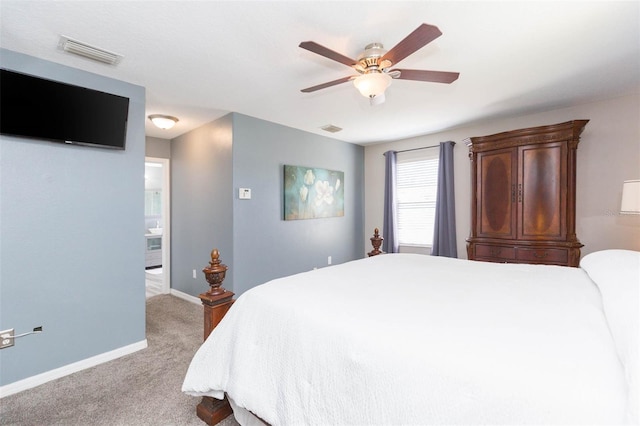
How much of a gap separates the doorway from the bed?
2.56 meters

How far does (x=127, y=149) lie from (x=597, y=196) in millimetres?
4862

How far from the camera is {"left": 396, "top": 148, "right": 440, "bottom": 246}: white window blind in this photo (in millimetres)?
4500

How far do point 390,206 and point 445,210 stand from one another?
90 centimetres

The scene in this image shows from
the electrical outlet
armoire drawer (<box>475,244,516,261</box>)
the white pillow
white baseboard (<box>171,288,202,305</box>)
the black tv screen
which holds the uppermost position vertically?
the black tv screen

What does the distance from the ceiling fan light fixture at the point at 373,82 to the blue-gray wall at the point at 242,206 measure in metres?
2.00

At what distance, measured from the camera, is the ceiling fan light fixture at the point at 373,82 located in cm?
189

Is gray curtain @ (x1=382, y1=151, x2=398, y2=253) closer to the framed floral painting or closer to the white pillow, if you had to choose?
the framed floral painting

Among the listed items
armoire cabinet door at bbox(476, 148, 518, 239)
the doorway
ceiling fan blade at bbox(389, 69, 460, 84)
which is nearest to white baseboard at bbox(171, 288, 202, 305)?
the doorway

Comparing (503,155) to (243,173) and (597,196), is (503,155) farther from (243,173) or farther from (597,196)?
(243,173)

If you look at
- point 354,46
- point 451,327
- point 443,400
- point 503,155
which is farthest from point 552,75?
point 443,400

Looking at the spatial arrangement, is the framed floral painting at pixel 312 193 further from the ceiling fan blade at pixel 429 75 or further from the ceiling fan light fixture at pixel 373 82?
the ceiling fan blade at pixel 429 75

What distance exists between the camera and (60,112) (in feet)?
7.25

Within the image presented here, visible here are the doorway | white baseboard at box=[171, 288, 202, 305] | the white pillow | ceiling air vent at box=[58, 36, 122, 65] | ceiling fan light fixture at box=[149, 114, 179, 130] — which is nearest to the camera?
the white pillow

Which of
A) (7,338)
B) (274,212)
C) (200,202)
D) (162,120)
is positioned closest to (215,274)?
(7,338)
